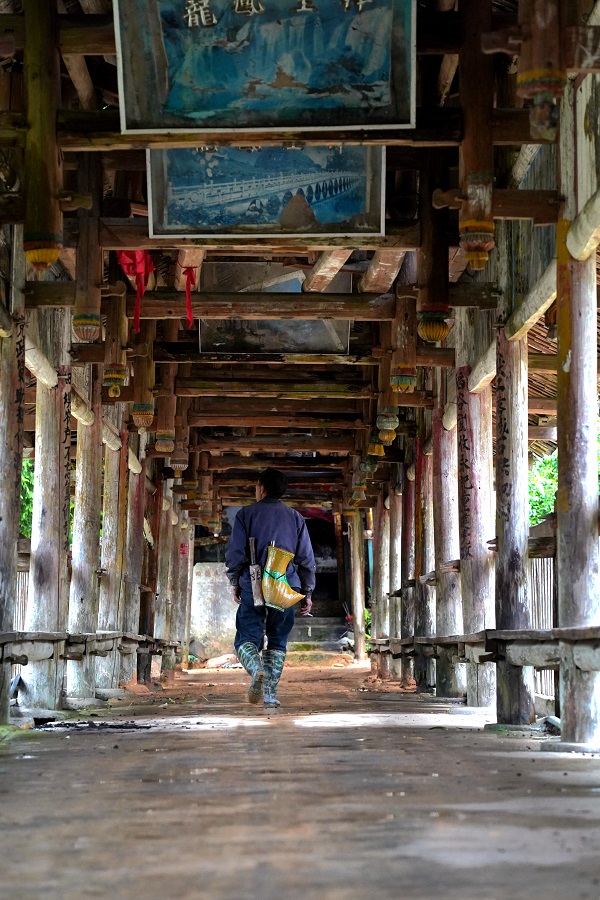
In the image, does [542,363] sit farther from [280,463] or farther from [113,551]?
[280,463]

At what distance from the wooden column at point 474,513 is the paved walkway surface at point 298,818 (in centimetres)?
413

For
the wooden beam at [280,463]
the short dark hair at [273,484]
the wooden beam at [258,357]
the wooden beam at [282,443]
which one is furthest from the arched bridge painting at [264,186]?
the wooden beam at [280,463]

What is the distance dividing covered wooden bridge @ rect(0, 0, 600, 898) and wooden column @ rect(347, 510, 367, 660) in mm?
11721

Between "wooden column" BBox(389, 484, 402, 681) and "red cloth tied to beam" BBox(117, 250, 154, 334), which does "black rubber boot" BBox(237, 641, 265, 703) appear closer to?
"red cloth tied to beam" BBox(117, 250, 154, 334)

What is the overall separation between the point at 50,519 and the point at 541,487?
436 inches

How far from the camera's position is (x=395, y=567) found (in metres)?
19.4

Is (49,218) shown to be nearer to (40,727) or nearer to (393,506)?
(40,727)

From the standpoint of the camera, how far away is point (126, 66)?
21.6 ft

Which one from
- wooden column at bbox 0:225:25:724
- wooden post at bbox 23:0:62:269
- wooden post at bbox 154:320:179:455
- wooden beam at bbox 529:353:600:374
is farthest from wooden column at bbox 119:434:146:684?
wooden post at bbox 23:0:62:269

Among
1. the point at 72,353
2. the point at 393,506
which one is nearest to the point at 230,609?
the point at 393,506

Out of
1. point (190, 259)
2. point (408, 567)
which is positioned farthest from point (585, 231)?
point (408, 567)

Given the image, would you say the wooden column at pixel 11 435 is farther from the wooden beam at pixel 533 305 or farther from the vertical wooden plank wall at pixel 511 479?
the wooden beam at pixel 533 305

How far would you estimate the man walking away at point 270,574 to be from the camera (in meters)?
9.80

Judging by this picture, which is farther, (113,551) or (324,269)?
(113,551)
